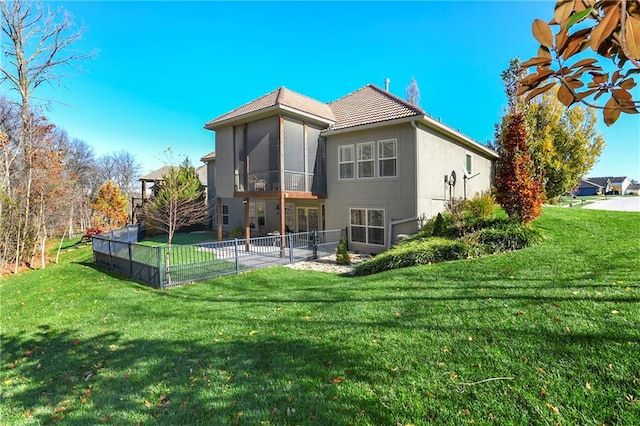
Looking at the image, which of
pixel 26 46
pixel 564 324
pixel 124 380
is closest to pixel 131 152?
pixel 26 46

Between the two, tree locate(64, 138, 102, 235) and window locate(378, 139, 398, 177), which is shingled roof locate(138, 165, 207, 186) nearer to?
tree locate(64, 138, 102, 235)

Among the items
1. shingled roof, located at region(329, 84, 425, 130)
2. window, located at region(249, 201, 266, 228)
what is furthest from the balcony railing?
window, located at region(249, 201, 266, 228)

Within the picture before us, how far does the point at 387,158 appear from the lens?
510 inches

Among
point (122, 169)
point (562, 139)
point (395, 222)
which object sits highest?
point (122, 169)

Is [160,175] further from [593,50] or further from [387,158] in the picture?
[593,50]

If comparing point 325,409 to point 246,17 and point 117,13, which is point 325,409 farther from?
point 117,13

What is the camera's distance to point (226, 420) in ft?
9.82

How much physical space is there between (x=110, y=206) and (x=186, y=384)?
30962mm

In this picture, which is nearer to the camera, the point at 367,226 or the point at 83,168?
the point at 367,226

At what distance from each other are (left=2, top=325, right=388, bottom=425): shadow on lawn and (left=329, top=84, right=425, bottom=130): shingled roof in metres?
10.8

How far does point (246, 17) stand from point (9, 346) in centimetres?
1200

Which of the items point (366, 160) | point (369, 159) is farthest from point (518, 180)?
point (366, 160)

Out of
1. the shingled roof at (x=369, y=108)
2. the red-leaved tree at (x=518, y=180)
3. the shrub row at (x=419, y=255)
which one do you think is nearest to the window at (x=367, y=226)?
the shrub row at (x=419, y=255)

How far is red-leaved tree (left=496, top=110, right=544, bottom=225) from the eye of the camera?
9.51m
